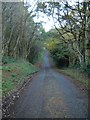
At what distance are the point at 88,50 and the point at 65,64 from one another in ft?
103

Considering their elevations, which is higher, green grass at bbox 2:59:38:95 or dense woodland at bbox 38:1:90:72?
dense woodland at bbox 38:1:90:72

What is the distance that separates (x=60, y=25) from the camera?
1468 inches

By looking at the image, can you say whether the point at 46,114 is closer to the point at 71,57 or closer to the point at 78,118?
the point at 78,118

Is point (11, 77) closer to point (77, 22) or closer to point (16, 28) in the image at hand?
point (77, 22)

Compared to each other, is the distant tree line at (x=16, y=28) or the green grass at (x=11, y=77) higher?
the distant tree line at (x=16, y=28)

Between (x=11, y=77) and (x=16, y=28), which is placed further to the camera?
(x=16, y=28)

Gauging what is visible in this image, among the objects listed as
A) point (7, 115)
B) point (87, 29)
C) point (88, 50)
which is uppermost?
point (87, 29)

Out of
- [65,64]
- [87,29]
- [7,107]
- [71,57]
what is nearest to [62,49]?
[71,57]

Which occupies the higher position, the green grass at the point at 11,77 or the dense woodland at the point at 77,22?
the dense woodland at the point at 77,22

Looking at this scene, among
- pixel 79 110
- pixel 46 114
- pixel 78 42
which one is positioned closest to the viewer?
Answer: pixel 46 114

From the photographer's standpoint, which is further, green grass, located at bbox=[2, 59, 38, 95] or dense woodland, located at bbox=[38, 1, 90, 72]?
dense woodland, located at bbox=[38, 1, 90, 72]

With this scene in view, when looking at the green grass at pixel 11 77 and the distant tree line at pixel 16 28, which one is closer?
the green grass at pixel 11 77

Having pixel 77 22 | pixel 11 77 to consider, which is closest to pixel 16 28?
pixel 77 22

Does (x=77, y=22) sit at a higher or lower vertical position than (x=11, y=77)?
higher
